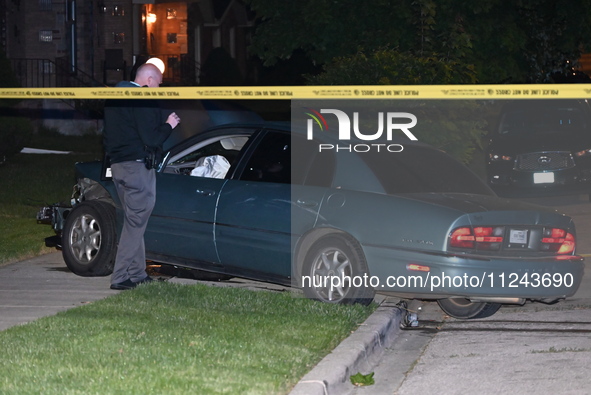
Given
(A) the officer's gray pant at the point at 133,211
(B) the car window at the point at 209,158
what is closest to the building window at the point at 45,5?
(B) the car window at the point at 209,158

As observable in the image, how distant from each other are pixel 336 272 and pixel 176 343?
1699 millimetres

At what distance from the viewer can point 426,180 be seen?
313 inches

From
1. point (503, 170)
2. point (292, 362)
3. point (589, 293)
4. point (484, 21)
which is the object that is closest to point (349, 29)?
point (484, 21)

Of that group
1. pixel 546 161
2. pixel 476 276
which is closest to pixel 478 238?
pixel 476 276

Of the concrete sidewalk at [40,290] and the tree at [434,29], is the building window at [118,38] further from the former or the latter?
the concrete sidewalk at [40,290]

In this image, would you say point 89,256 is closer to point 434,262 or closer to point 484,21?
point 434,262

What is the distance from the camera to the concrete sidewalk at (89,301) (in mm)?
6009

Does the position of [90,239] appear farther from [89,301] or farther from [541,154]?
[541,154]

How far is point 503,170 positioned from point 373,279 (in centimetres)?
877

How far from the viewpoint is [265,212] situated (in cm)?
796

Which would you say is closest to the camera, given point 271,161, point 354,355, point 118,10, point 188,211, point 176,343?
point 354,355

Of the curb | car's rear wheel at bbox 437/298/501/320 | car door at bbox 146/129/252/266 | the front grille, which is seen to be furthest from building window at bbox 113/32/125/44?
car's rear wheel at bbox 437/298/501/320

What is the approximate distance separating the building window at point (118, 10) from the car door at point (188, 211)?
90.1 feet

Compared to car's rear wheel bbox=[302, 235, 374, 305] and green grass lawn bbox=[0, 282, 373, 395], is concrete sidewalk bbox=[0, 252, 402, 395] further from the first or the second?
car's rear wheel bbox=[302, 235, 374, 305]
